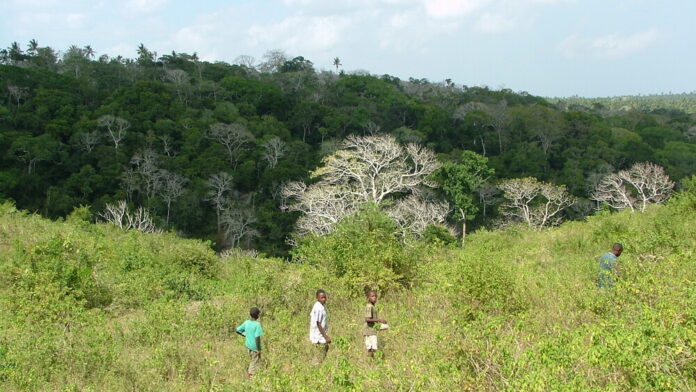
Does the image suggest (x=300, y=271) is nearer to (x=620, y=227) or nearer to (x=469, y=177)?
(x=620, y=227)

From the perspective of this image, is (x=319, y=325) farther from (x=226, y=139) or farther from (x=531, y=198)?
(x=226, y=139)

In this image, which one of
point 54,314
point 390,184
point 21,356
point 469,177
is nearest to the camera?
point 21,356

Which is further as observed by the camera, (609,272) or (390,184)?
(390,184)

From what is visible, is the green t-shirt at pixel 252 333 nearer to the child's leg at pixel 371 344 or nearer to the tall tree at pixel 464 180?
the child's leg at pixel 371 344

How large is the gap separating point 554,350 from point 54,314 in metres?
6.82

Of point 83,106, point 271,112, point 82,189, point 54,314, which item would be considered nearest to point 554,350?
point 54,314

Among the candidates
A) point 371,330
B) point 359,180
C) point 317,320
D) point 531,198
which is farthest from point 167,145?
point 371,330

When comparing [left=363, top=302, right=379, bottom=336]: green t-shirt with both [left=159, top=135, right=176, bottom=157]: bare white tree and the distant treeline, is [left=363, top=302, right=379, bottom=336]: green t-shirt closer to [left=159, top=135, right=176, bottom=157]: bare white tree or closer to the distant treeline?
[left=159, top=135, right=176, bottom=157]: bare white tree

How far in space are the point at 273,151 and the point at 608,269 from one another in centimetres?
3276

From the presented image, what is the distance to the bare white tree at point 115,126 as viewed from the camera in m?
35.5

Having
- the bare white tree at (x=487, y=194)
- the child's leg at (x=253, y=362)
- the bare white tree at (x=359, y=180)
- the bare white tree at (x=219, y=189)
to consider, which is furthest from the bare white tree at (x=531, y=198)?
the child's leg at (x=253, y=362)

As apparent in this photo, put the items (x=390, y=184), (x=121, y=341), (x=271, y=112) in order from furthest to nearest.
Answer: (x=271, y=112) < (x=390, y=184) < (x=121, y=341)

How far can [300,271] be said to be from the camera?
9.67 metres

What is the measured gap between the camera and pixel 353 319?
296 inches
